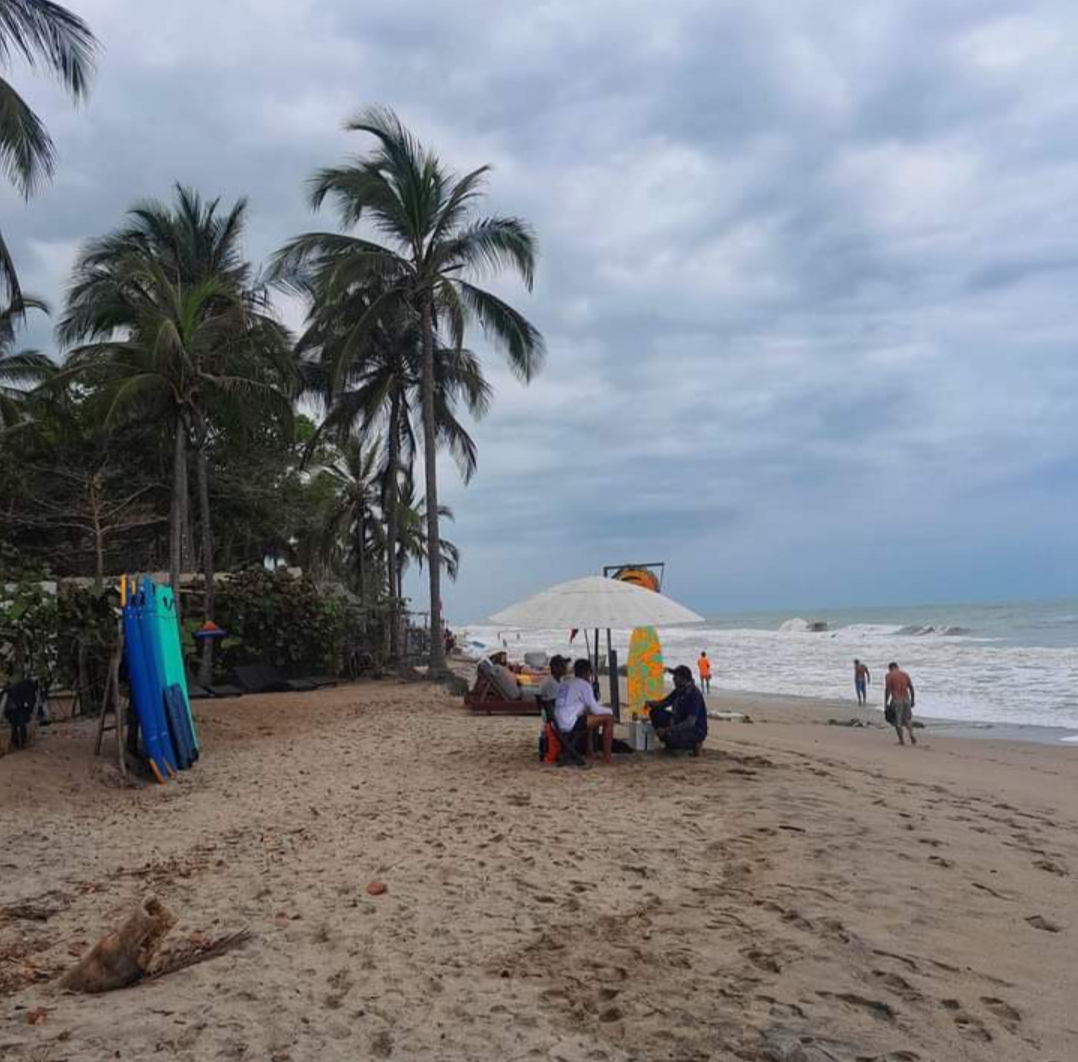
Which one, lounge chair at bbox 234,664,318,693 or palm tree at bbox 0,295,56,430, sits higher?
palm tree at bbox 0,295,56,430

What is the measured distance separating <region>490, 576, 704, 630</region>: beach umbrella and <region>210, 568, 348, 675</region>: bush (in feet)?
31.4

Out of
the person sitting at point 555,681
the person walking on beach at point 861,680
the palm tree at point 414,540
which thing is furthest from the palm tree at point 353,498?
the person sitting at point 555,681

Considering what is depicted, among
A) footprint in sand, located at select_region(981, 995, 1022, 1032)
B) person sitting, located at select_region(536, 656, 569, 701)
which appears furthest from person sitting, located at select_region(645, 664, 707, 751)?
footprint in sand, located at select_region(981, 995, 1022, 1032)

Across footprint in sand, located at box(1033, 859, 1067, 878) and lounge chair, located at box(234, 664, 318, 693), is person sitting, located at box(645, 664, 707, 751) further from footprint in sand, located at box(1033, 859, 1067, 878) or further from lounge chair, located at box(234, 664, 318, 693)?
lounge chair, located at box(234, 664, 318, 693)

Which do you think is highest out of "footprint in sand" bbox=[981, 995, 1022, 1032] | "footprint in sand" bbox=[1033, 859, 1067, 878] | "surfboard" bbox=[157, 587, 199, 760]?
"surfboard" bbox=[157, 587, 199, 760]

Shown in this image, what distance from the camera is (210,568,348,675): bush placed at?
1722cm

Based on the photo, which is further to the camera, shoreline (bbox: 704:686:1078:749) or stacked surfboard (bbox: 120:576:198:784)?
shoreline (bbox: 704:686:1078:749)

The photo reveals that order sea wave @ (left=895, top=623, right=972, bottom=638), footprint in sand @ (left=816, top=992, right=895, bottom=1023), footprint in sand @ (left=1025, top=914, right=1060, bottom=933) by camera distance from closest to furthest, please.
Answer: footprint in sand @ (left=816, top=992, right=895, bottom=1023)
footprint in sand @ (left=1025, top=914, right=1060, bottom=933)
sea wave @ (left=895, top=623, right=972, bottom=638)

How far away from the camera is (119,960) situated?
11.0 feet

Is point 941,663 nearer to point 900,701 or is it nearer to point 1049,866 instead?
point 900,701

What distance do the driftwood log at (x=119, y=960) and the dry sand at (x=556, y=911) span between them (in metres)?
0.08

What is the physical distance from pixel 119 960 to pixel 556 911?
1.82m

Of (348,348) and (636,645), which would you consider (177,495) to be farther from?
(636,645)

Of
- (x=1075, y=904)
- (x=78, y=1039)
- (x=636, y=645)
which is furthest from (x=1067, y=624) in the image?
(x=78, y=1039)
